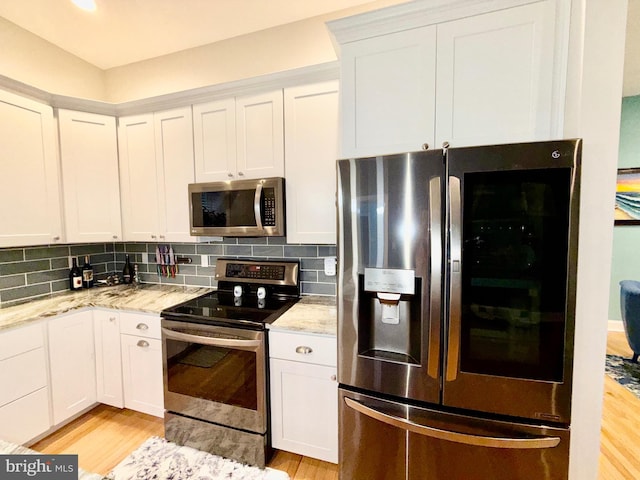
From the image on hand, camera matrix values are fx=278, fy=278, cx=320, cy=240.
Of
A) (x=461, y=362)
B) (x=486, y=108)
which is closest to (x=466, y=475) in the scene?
(x=461, y=362)

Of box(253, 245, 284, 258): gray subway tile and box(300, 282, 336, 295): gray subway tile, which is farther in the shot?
box(253, 245, 284, 258): gray subway tile

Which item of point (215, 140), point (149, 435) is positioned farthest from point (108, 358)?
point (215, 140)

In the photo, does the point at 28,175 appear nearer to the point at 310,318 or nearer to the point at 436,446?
the point at 310,318

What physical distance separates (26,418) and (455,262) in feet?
8.91

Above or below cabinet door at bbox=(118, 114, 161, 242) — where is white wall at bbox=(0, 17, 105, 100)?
above

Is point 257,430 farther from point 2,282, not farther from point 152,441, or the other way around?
point 2,282

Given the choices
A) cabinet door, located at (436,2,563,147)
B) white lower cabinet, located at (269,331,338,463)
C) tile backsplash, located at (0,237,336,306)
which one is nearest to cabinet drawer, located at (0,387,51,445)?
tile backsplash, located at (0,237,336,306)

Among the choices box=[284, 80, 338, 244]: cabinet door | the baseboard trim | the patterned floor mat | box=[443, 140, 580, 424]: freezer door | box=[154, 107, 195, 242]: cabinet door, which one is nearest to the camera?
Answer: box=[443, 140, 580, 424]: freezer door

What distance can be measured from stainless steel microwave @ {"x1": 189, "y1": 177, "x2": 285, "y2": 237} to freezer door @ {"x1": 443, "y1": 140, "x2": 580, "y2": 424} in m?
1.13

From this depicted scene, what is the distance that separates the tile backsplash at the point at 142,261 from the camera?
211 centimetres

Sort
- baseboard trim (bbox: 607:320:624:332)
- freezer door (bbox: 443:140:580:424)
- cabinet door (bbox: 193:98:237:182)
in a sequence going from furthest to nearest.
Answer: baseboard trim (bbox: 607:320:624:332), cabinet door (bbox: 193:98:237:182), freezer door (bbox: 443:140:580:424)

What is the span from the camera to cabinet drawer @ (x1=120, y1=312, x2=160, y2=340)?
1935 millimetres

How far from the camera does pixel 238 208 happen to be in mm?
1951

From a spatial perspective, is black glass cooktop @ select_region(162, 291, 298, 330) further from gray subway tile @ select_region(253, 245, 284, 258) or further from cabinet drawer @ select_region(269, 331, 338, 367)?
gray subway tile @ select_region(253, 245, 284, 258)
